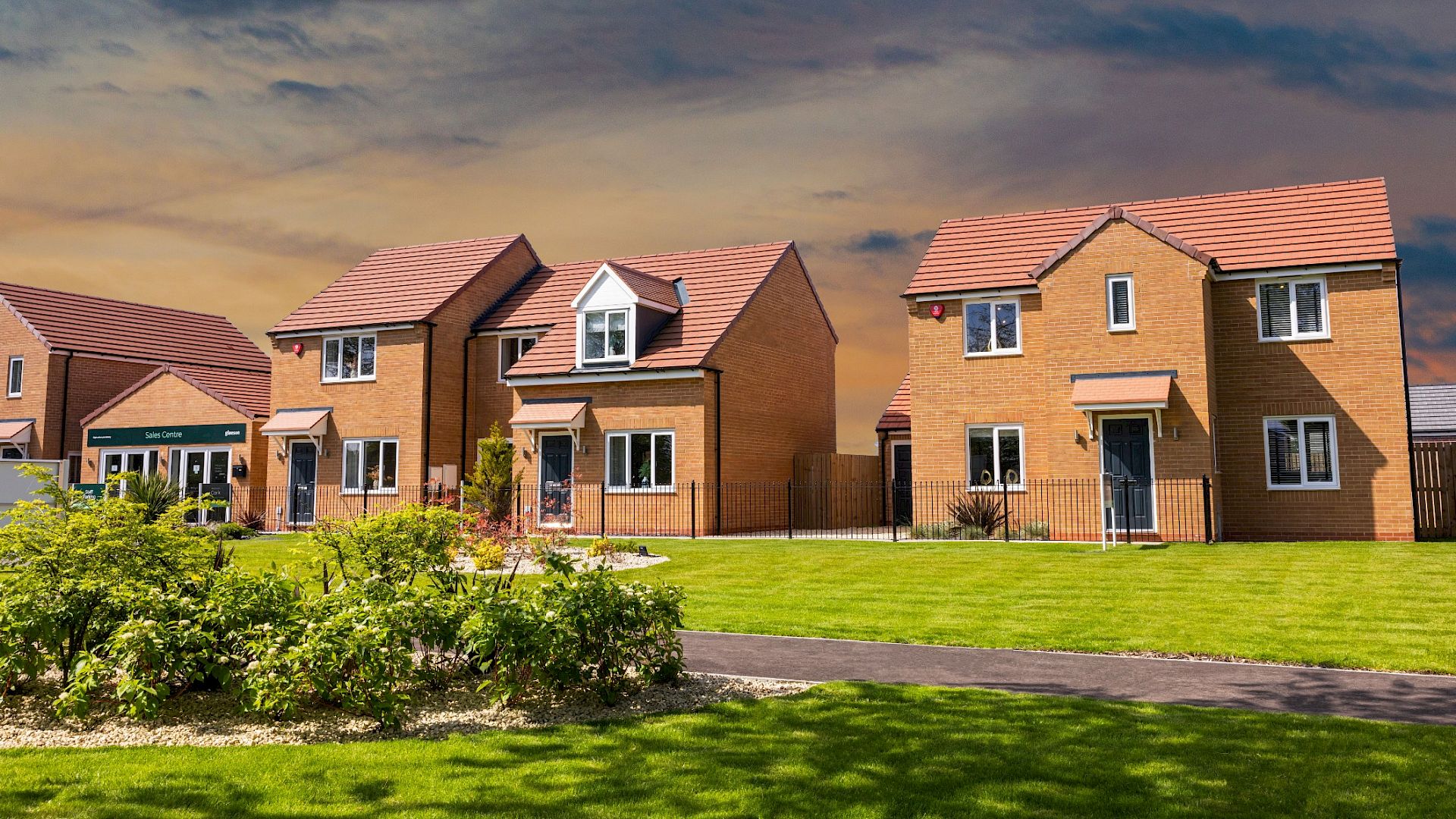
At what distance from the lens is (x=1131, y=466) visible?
973 inches

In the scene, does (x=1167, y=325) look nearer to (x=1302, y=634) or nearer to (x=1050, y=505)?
(x=1050, y=505)

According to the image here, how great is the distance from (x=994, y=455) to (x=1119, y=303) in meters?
4.88

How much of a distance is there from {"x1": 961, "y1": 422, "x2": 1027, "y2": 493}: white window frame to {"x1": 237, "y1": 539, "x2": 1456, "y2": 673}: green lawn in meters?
4.18

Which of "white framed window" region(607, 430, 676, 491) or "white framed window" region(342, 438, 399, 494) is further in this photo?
"white framed window" region(342, 438, 399, 494)

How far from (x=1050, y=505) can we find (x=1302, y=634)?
1377cm

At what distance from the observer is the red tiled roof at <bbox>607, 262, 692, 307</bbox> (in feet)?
102

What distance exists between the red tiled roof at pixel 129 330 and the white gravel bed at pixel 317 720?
3873 cm

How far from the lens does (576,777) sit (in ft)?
22.4

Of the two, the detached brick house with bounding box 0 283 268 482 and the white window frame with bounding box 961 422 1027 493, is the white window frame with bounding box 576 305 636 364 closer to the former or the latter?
the white window frame with bounding box 961 422 1027 493

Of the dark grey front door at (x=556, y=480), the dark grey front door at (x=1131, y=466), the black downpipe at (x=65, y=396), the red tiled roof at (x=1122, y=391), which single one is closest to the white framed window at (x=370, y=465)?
the dark grey front door at (x=556, y=480)

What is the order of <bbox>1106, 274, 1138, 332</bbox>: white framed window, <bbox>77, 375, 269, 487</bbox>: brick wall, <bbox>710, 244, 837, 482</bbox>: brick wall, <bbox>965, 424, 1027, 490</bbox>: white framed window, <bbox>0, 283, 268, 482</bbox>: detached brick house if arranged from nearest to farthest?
<bbox>1106, 274, 1138, 332</bbox>: white framed window, <bbox>965, 424, 1027, 490</bbox>: white framed window, <bbox>710, 244, 837, 482</bbox>: brick wall, <bbox>77, 375, 269, 487</bbox>: brick wall, <bbox>0, 283, 268, 482</bbox>: detached brick house

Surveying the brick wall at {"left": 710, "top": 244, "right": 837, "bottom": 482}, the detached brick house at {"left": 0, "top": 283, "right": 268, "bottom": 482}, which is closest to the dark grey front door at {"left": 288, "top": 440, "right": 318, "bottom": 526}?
the detached brick house at {"left": 0, "top": 283, "right": 268, "bottom": 482}

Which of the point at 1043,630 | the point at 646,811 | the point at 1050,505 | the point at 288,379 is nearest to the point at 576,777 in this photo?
the point at 646,811

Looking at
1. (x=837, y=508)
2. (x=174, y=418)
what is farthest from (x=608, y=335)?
(x=174, y=418)
